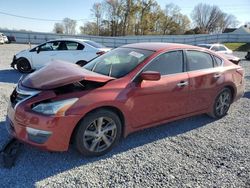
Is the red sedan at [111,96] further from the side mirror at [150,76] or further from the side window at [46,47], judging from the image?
the side window at [46,47]

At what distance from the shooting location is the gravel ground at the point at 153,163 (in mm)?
2996

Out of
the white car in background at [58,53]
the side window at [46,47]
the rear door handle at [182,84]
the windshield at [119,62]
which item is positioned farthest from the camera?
the side window at [46,47]

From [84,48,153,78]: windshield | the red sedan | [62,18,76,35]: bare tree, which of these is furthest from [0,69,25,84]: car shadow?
[62,18,76,35]: bare tree

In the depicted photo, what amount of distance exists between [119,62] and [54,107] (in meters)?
1.49

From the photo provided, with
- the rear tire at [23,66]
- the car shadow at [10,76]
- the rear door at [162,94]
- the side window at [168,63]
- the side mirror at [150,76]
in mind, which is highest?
the side window at [168,63]

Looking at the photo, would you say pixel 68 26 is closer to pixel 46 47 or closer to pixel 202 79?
pixel 46 47

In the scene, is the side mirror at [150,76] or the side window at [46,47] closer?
the side mirror at [150,76]

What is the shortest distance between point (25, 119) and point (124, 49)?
2239 millimetres

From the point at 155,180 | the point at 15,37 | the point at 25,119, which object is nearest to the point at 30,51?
the point at 25,119

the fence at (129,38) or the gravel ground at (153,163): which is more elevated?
the fence at (129,38)

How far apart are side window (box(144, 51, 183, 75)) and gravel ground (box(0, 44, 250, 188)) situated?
1.11 m

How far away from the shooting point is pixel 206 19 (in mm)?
80938

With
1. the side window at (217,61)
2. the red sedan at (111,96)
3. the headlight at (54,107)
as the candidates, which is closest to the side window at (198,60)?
the red sedan at (111,96)

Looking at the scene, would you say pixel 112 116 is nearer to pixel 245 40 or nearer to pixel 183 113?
pixel 183 113
